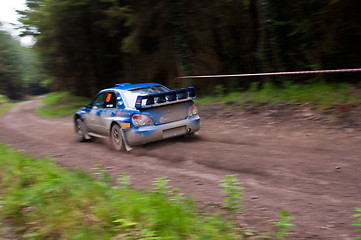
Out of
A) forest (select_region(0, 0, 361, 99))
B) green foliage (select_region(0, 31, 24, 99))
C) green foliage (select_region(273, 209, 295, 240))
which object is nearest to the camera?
green foliage (select_region(273, 209, 295, 240))

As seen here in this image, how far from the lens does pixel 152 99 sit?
23.8 ft

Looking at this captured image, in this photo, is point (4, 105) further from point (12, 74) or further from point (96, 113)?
point (96, 113)

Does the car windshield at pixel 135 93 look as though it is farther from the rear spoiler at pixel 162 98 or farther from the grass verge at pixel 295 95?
the grass verge at pixel 295 95

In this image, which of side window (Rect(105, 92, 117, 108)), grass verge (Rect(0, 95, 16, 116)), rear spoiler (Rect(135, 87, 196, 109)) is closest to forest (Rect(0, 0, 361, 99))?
rear spoiler (Rect(135, 87, 196, 109))

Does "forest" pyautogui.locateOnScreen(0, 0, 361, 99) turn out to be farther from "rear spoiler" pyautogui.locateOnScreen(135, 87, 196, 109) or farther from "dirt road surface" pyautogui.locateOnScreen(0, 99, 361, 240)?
"rear spoiler" pyautogui.locateOnScreen(135, 87, 196, 109)

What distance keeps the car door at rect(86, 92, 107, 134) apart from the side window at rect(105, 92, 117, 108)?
22 centimetres

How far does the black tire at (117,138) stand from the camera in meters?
7.73

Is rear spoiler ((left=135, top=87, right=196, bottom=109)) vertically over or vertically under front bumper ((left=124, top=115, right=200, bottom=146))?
over

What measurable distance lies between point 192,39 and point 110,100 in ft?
25.4

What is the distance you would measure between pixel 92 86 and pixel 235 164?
17631 mm

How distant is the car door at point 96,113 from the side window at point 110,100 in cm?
22

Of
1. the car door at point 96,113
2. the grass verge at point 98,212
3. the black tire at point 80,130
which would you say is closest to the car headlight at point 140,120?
the car door at point 96,113

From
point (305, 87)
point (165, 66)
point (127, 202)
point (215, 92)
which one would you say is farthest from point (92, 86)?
point (127, 202)

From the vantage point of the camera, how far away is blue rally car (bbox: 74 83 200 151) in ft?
23.9
